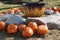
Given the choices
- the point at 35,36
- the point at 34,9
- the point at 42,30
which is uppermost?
the point at 34,9

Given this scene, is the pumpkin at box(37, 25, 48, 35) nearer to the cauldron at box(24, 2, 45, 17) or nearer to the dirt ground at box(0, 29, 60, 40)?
the dirt ground at box(0, 29, 60, 40)

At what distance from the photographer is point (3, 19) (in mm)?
5020

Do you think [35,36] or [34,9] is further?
[34,9]

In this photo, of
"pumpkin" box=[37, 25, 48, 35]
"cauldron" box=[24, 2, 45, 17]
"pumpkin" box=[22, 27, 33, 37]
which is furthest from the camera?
"cauldron" box=[24, 2, 45, 17]

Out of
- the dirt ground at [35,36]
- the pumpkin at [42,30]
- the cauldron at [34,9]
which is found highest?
the cauldron at [34,9]

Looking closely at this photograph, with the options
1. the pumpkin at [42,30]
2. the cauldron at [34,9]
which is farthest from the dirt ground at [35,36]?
the cauldron at [34,9]

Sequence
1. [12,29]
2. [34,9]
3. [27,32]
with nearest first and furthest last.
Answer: [27,32], [12,29], [34,9]

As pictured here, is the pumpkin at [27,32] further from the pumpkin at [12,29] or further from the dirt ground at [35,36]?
the pumpkin at [12,29]

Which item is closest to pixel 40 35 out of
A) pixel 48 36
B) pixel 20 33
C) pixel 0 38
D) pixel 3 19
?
pixel 48 36

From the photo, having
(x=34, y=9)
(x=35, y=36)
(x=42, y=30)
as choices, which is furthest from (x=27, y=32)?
(x=34, y=9)

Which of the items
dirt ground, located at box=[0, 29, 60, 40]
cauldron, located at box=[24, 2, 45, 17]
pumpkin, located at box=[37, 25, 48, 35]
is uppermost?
cauldron, located at box=[24, 2, 45, 17]

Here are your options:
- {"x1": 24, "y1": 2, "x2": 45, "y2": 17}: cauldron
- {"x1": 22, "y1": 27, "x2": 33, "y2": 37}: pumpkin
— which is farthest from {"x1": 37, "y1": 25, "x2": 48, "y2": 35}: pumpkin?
{"x1": 24, "y1": 2, "x2": 45, "y2": 17}: cauldron

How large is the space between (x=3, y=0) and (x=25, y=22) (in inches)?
286

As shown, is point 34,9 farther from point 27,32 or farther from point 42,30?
point 27,32
